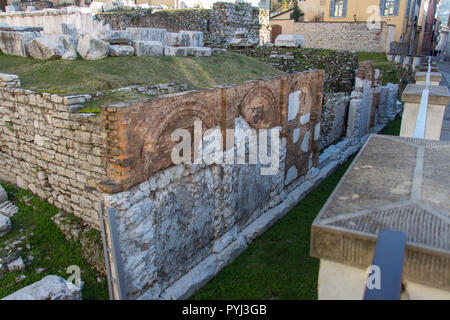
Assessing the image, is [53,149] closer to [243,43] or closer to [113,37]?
[113,37]

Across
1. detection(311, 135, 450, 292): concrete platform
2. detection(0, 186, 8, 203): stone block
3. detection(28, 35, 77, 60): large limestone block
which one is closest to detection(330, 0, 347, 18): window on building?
detection(28, 35, 77, 60): large limestone block

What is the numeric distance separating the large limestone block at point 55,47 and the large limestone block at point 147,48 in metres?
1.27

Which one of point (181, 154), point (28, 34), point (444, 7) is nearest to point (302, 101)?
point (181, 154)

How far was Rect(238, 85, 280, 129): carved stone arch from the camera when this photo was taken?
20.4 ft

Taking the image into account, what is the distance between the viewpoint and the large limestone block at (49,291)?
4184 mm

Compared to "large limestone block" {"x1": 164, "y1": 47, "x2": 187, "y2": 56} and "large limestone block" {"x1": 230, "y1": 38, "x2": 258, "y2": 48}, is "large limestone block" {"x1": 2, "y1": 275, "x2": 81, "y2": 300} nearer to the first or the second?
A: "large limestone block" {"x1": 164, "y1": 47, "x2": 187, "y2": 56}

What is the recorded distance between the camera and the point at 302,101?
27.1 ft

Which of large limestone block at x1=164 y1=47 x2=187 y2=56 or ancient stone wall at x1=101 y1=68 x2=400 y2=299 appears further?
large limestone block at x1=164 y1=47 x2=187 y2=56

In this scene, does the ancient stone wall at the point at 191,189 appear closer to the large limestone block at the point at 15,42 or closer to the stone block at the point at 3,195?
the stone block at the point at 3,195

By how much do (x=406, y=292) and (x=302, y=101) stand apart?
7.12m

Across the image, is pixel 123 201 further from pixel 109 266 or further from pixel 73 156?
pixel 73 156

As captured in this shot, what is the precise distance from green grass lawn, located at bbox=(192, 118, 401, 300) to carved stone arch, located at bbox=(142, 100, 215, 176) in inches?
84.0

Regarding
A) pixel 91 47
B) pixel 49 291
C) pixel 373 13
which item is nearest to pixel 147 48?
pixel 91 47

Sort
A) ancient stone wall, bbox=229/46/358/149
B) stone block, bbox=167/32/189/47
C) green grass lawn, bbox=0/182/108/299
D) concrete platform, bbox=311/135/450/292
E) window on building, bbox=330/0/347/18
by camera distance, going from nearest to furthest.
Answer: concrete platform, bbox=311/135/450/292, green grass lawn, bbox=0/182/108/299, stone block, bbox=167/32/189/47, ancient stone wall, bbox=229/46/358/149, window on building, bbox=330/0/347/18
